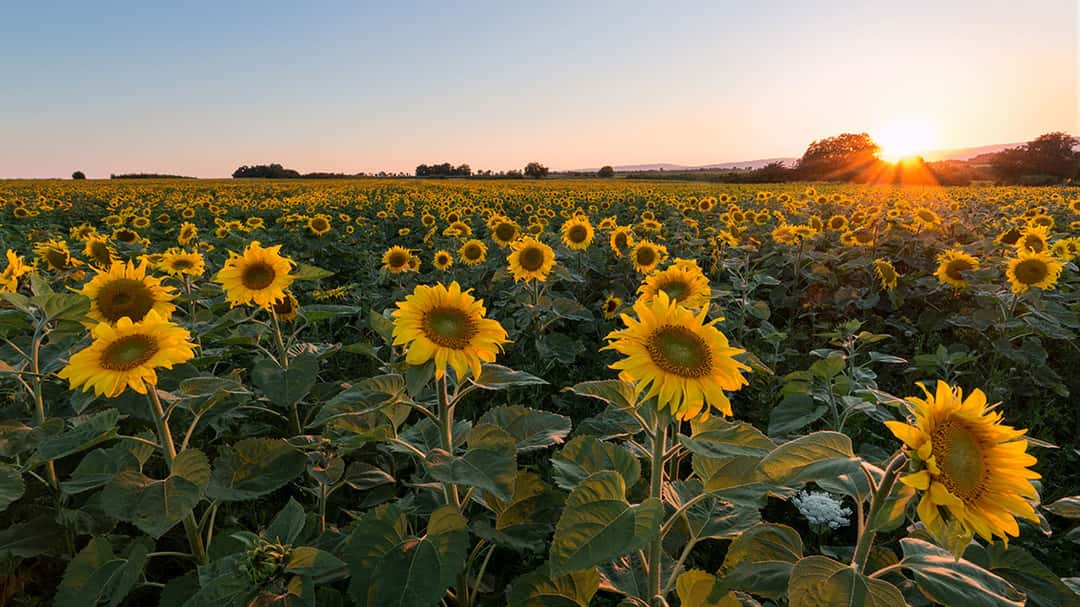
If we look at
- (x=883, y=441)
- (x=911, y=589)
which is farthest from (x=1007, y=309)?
(x=911, y=589)

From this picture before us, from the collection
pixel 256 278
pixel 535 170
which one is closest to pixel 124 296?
pixel 256 278

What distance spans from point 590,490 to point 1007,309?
17.1 ft

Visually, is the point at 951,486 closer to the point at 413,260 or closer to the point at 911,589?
the point at 911,589

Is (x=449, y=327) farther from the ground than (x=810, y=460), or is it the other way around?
(x=449, y=327)

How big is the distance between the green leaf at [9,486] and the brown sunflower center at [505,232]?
Answer: 18.6 ft

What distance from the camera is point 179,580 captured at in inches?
74.9

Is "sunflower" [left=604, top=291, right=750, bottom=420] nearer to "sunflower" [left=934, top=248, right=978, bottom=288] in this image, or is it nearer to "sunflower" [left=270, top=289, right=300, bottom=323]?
"sunflower" [left=270, top=289, right=300, bottom=323]

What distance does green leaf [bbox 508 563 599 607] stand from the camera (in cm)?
161

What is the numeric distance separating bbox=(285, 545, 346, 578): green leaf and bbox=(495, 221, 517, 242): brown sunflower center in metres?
5.81

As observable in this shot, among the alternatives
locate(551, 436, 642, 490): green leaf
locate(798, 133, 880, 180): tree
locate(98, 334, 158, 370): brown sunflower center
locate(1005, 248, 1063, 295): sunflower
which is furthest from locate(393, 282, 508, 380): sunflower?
locate(798, 133, 880, 180): tree

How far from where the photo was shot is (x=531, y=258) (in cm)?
491

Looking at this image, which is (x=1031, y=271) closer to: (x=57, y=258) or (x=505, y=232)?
(x=505, y=232)

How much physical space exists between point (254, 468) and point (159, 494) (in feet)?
1.08

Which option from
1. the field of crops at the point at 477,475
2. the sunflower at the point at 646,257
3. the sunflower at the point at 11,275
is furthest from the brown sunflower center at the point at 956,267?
the sunflower at the point at 11,275
